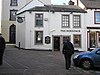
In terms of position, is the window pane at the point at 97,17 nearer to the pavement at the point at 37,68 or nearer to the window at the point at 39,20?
the window at the point at 39,20

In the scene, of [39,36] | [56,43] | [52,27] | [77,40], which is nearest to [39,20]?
[52,27]

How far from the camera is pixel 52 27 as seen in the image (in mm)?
38031

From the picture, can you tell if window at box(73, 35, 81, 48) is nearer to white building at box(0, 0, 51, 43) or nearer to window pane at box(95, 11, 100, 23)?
window pane at box(95, 11, 100, 23)

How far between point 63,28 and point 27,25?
497 cm

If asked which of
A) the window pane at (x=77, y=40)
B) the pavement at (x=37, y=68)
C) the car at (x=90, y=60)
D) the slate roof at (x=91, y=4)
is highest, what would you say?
the slate roof at (x=91, y=4)

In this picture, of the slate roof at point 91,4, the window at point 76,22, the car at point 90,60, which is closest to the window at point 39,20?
the window at point 76,22

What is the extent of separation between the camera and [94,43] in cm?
3947

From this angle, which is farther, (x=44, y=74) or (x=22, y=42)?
(x=22, y=42)

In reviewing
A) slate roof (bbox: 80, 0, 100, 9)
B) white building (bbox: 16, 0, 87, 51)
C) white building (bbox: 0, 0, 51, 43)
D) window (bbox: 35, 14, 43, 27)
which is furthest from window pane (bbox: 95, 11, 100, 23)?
white building (bbox: 0, 0, 51, 43)

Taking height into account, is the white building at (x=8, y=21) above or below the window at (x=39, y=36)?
above

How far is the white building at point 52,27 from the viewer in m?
37.8

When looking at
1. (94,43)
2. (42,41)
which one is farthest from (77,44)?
(42,41)

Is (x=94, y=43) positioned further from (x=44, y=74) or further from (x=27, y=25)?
(x=44, y=74)

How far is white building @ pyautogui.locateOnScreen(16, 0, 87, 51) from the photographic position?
3784cm
